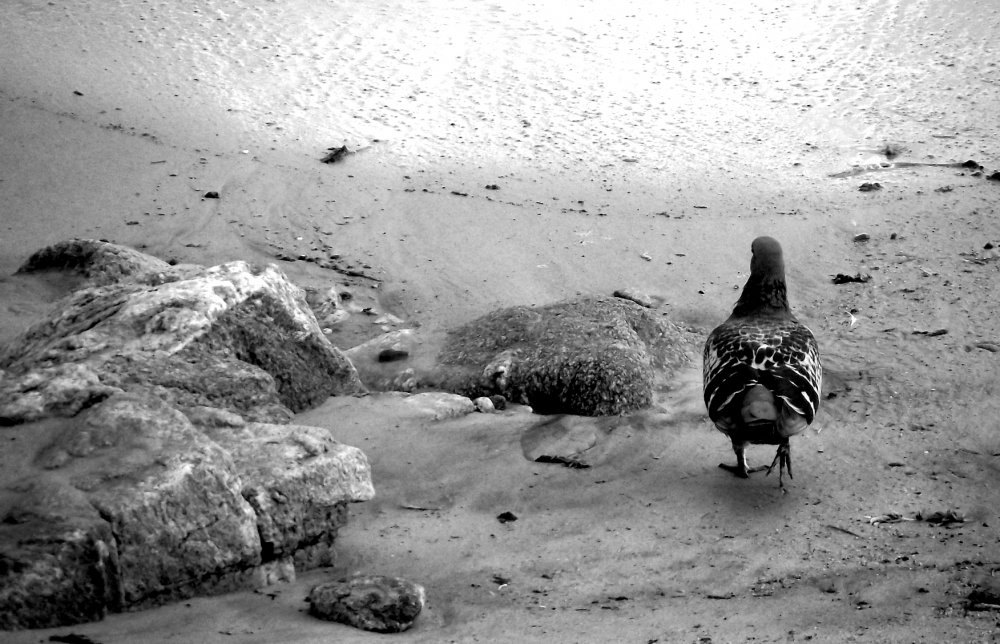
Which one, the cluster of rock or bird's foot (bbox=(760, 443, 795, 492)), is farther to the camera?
bird's foot (bbox=(760, 443, 795, 492))

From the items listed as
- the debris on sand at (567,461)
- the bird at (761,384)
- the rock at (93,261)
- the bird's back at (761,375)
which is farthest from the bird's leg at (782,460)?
the rock at (93,261)

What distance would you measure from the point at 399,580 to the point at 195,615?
70cm

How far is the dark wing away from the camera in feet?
14.8

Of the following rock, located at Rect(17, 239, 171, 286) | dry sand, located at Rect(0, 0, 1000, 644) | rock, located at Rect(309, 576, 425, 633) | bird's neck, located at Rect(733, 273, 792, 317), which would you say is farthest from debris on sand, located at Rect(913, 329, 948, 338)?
rock, located at Rect(17, 239, 171, 286)

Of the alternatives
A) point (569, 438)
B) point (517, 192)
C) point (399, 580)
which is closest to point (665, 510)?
point (569, 438)

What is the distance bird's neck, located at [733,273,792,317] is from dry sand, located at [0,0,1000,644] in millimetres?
596

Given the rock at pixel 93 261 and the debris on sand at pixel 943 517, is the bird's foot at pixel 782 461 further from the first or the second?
the rock at pixel 93 261

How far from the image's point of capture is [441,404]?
5.20 metres

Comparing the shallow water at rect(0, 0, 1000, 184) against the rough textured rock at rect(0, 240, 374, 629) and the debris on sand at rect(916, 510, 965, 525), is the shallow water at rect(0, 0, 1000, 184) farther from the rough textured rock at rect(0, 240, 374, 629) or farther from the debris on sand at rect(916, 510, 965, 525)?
the debris on sand at rect(916, 510, 965, 525)

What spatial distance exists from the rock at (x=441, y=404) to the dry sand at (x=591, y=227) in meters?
0.12

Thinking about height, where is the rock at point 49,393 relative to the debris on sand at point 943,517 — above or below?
above

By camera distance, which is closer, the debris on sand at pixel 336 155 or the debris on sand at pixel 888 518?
the debris on sand at pixel 888 518

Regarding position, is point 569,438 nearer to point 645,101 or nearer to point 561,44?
point 645,101

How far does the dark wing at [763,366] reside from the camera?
4520 mm
